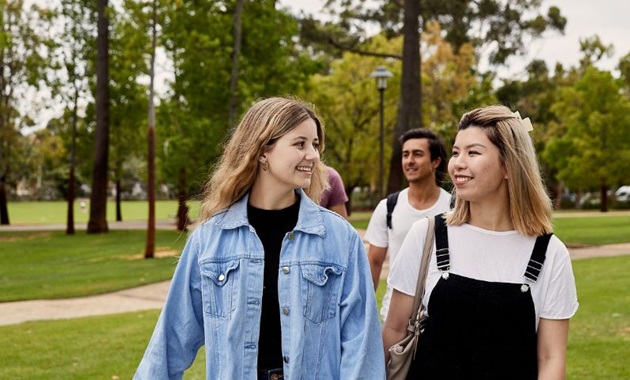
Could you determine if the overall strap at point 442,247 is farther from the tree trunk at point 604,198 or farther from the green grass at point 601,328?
the tree trunk at point 604,198

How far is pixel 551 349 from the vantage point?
2855 mm

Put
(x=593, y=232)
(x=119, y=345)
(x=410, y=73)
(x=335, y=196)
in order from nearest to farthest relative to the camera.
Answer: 1. (x=335, y=196)
2. (x=119, y=345)
3. (x=410, y=73)
4. (x=593, y=232)

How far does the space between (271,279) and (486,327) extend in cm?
80

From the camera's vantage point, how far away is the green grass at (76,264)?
47.5ft

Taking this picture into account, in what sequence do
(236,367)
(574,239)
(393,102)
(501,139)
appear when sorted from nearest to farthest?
(236,367), (501,139), (574,239), (393,102)

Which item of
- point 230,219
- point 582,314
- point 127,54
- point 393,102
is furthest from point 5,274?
point 393,102

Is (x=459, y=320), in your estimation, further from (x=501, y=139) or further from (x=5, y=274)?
(x=5, y=274)

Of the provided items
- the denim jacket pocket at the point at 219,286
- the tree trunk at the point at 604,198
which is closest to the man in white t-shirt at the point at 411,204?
the denim jacket pocket at the point at 219,286

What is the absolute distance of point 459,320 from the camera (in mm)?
2877

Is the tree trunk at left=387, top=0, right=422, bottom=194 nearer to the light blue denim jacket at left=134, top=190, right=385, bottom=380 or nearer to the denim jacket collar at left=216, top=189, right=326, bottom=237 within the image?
the denim jacket collar at left=216, top=189, right=326, bottom=237

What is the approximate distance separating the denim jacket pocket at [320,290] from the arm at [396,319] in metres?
0.31

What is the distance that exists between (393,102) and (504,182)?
3428 cm

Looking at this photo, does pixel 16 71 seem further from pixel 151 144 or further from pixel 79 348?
pixel 79 348

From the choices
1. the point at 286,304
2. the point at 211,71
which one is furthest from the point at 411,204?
the point at 211,71
